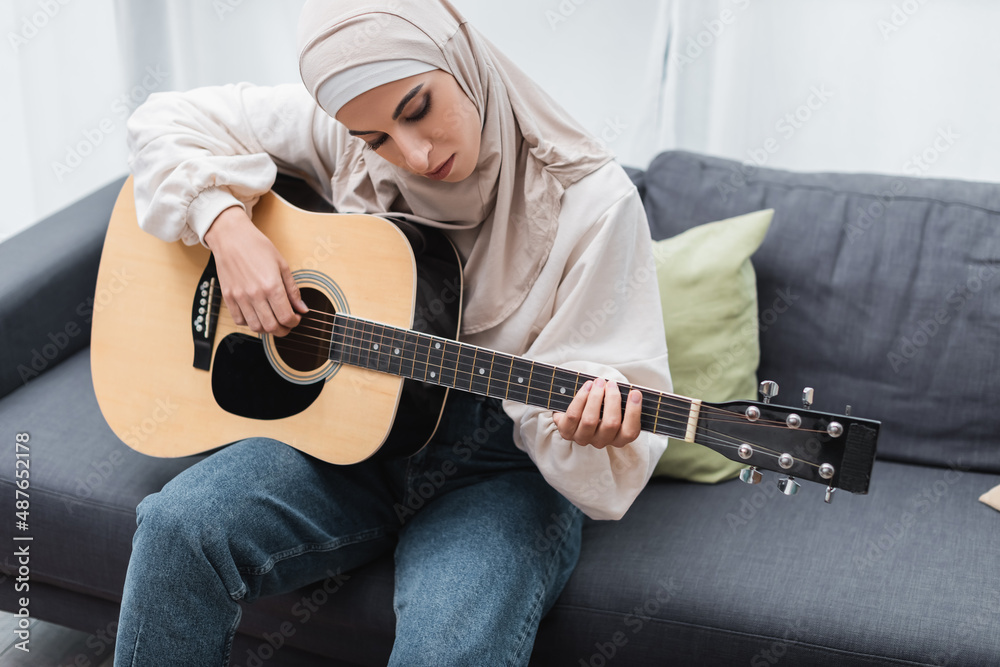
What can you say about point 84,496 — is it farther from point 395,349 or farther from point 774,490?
point 774,490

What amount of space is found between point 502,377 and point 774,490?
0.61 m

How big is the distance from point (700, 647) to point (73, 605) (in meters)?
1.08

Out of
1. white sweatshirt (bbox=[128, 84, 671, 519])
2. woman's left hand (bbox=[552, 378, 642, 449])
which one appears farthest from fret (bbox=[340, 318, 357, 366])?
woman's left hand (bbox=[552, 378, 642, 449])

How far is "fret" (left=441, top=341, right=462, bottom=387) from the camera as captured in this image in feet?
3.81

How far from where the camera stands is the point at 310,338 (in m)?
1.26

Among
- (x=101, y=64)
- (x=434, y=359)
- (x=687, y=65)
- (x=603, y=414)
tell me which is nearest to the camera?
(x=603, y=414)

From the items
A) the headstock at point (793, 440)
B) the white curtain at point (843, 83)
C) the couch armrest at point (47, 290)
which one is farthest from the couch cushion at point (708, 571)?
the white curtain at point (843, 83)

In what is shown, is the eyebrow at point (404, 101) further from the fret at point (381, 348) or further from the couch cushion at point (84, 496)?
the couch cushion at point (84, 496)

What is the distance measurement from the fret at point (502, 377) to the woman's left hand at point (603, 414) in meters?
0.09

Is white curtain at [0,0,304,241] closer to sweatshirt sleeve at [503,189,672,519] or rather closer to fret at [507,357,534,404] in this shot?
sweatshirt sleeve at [503,189,672,519]

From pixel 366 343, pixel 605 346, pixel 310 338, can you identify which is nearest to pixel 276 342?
pixel 310 338

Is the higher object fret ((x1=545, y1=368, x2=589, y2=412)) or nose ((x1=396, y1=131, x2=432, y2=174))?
nose ((x1=396, y1=131, x2=432, y2=174))

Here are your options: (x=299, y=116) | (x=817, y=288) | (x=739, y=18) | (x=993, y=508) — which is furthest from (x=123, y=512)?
(x=739, y=18)

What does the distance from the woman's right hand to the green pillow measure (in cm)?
67
